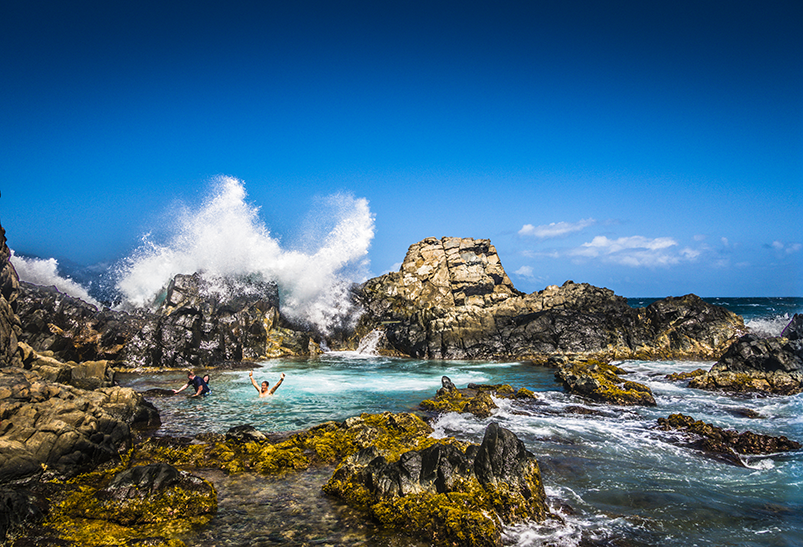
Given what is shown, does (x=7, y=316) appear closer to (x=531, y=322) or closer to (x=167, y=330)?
(x=167, y=330)

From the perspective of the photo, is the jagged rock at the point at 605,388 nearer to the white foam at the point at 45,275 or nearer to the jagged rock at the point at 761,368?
the jagged rock at the point at 761,368

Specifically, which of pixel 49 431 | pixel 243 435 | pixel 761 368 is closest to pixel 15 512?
pixel 49 431

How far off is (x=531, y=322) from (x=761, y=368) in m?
16.8

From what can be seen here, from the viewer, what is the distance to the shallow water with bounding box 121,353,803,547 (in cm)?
634

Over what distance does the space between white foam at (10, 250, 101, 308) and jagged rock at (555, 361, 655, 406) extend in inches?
1454

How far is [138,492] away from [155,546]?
1.36 metres

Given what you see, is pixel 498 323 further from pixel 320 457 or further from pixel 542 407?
pixel 320 457

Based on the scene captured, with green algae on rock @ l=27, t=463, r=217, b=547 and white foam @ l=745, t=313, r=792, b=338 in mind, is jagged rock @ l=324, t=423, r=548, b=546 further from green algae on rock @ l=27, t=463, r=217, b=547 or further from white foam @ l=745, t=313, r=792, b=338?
white foam @ l=745, t=313, r=792, b=338

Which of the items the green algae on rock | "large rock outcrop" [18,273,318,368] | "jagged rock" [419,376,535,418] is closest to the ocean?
the green algae on rock

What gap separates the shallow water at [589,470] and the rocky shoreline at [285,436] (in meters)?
0.56

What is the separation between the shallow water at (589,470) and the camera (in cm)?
634

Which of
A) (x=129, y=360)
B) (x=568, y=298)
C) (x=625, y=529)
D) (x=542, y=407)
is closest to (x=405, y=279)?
(x=568, y=298)

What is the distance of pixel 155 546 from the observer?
5.46 metres

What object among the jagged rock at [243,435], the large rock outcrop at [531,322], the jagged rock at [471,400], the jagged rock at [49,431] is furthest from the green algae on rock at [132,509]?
the large rock outcrop at [531,322]
